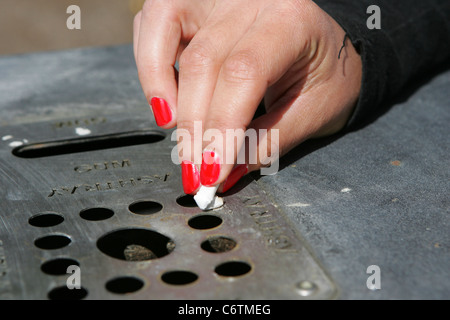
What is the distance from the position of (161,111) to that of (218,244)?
0.34 metres

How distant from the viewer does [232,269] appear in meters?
0.78

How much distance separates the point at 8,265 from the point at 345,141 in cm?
66

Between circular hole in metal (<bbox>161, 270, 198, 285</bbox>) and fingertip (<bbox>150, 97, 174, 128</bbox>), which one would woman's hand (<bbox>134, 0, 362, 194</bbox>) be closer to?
fingertip (<bbox>150, 97, 174, 128</bbox>)

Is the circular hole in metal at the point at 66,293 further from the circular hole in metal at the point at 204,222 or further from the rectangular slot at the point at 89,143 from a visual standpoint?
the rectangular slot at the point at 89,143

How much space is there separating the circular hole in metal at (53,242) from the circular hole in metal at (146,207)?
0.12m

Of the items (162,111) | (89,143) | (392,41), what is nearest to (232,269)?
(162,111)

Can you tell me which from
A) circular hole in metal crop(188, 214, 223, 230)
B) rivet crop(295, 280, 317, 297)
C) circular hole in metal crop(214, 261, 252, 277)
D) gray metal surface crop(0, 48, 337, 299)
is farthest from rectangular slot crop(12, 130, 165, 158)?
rivet crop(295, 280, 317, 297)

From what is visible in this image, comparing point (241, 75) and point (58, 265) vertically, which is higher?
point (241, 75)

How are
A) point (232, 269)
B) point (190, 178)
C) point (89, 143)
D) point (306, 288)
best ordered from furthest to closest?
point (89, 143) < point (190, 178) < point (232, 269) < point (306, 288)

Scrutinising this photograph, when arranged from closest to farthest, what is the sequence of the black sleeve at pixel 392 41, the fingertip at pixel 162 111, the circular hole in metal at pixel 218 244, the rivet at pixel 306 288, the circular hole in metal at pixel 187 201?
the rivet at pixel 306 288, the circular hole in metal at pixel 218 244, the circular hole in metal at pixel 187 201, the fingertip at pixel 162 111, the black sleeve at pixel 392 41

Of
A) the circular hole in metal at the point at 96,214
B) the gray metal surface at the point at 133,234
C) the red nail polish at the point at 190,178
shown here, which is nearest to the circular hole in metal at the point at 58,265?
the gray metal surface at the point at 133,234

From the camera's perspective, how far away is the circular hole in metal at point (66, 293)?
68cm

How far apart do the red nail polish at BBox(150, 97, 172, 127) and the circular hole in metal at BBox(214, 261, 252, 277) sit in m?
0.35

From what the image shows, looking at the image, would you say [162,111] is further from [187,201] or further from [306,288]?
[306,288]
